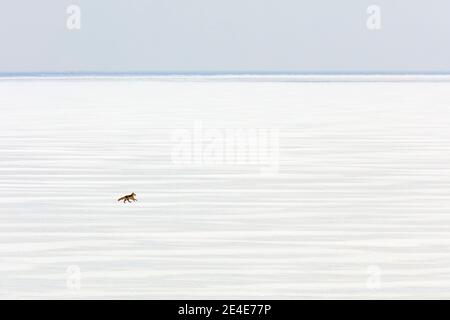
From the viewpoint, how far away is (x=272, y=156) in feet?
40.9

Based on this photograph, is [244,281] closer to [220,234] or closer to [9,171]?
[220,234]

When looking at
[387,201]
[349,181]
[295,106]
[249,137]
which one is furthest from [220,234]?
[295,106]

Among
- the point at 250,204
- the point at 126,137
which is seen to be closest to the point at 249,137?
the point at 126,137

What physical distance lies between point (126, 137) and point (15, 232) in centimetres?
770

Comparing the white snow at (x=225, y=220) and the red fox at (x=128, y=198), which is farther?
the red fox at (x=128, y=198)

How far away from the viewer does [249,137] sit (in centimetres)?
1494

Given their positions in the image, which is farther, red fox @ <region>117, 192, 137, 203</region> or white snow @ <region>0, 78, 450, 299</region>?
red fox @ <region>117, 192, 137, 203</region>

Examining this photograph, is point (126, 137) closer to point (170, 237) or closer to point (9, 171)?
point (9, 171)

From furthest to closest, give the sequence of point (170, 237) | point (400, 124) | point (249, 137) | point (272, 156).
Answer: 1. point (400, 124)
2. point (249, 137)
3. point (272, 156)
4. point (170, 237)

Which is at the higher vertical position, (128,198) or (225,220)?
(128,198)

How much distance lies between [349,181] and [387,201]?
3.95 feet

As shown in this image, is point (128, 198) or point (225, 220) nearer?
point (225, 220)
